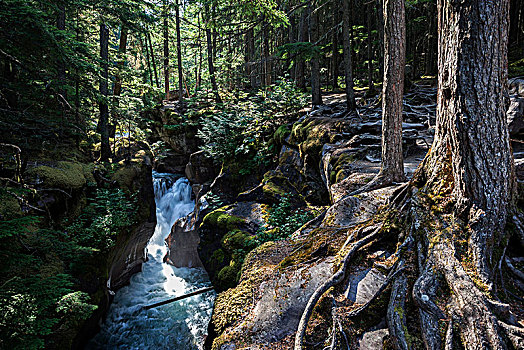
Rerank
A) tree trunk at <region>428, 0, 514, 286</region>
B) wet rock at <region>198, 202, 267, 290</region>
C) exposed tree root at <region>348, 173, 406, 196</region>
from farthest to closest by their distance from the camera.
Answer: wet rock at <region>198, 202, 267, 290</region> → exposed tree root at <region>348, 173, 406, 196</region> → tree trunk at <region>428, 0, 514, 286</region>

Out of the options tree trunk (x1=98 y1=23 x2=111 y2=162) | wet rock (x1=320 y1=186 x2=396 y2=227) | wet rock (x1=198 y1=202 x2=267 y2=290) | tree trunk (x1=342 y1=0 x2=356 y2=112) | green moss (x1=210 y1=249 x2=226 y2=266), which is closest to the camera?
wet rock (x1=320 y1=186 x2=396 y2=227)

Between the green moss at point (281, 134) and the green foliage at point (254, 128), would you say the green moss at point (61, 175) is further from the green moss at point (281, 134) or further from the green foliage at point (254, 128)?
the green moss at point (281, 134)

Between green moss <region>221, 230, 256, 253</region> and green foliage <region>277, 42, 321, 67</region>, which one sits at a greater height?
green foliage <region>277, 42, 321, 67</region>

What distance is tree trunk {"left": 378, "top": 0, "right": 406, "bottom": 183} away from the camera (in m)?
4.90

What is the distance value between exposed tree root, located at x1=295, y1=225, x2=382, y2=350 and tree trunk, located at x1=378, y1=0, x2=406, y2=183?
2252 mm

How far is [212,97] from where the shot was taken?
810 inches

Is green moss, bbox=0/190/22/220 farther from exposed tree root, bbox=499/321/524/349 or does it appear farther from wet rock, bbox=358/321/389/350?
exposed tree root, bbox=499/321/524/349

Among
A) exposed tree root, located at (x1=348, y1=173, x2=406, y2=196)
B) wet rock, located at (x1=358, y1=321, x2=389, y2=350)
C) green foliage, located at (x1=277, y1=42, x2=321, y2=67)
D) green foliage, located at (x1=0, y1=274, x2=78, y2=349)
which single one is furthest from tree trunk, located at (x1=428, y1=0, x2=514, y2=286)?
green foliage, located at (x1=277, y1=42, x2=321, y2=67)

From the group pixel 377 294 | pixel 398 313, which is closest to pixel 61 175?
pixel 377 294

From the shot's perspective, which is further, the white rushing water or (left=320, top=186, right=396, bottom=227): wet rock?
the white rushing water

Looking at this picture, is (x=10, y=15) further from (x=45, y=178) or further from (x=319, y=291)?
(x=319, y=291)

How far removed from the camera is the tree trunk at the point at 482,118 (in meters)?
2.62

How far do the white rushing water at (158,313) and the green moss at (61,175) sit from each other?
409cm

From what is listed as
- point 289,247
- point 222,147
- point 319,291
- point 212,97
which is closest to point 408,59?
point 212,97
